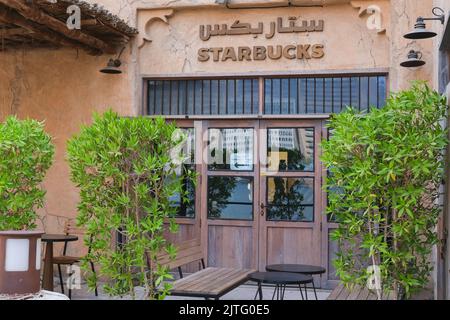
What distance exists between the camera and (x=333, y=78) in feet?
27.2

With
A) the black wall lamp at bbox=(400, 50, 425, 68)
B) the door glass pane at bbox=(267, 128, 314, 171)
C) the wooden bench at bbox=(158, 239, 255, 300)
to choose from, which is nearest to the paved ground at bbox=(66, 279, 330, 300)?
the wooden bench at bbox=(158, 239, 255, 300)

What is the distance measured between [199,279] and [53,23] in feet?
11.7

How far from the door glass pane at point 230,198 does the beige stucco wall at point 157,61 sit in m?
1.53

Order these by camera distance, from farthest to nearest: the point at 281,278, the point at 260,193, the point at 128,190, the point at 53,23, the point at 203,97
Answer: the point at 203,97 < the point at 260,193 < the point at 53,23 < the point at 281,278 < the point at 128,190

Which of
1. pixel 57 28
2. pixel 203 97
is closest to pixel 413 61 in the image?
pixel 203 97

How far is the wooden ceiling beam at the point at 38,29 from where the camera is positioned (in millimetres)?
7152

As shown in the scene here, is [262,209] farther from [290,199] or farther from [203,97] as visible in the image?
[203,97]

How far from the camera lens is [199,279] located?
20.4ft

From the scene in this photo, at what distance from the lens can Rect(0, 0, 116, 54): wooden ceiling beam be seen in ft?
22.2

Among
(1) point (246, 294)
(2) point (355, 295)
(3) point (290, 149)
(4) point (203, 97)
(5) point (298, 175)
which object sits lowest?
(1) point (246, 294)

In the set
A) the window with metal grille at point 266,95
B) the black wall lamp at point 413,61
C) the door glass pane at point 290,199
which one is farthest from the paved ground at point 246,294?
the black wall lamp at point 413,61

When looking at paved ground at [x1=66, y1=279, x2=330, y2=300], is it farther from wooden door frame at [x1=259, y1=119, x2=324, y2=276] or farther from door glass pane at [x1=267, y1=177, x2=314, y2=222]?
door glass pane at [x1=267, y1=177, x2=314, y2=222]

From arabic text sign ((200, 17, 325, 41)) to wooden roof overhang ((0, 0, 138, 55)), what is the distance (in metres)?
1.07
